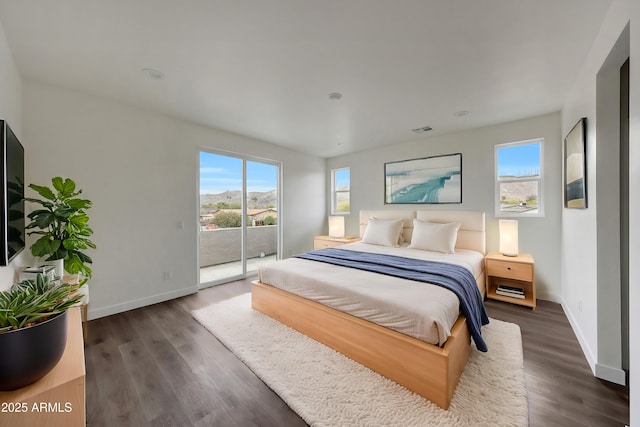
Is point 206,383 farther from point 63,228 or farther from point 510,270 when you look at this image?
point 510,270

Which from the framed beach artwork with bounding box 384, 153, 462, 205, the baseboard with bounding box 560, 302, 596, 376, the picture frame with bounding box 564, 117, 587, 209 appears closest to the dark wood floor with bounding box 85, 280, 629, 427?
the baseboard with bounding box 560, 302, 596, 376

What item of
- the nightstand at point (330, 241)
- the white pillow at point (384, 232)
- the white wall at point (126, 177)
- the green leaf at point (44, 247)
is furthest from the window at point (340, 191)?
the green leaf at point (44, 247)

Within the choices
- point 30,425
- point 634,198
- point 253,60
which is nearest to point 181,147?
point 253,60

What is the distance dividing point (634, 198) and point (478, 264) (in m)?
2.15

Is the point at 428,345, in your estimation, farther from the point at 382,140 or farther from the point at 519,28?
the point at 382,140

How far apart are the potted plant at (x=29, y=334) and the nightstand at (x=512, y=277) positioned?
403 cm

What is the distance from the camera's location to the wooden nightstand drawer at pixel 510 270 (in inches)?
121

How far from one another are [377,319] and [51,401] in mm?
1772

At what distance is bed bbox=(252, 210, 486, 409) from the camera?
167 centimetres

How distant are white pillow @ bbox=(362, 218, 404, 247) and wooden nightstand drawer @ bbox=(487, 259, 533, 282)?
51.6 inches

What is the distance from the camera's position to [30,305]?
97 cm

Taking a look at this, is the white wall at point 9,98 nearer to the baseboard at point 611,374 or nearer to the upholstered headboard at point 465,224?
the baseboard at point 611,374

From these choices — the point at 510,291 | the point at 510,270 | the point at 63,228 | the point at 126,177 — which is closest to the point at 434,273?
the point at 510,270

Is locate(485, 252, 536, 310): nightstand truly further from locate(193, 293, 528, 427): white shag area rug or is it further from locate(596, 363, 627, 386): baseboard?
locate(596, 363, 627, 386): baseboard
